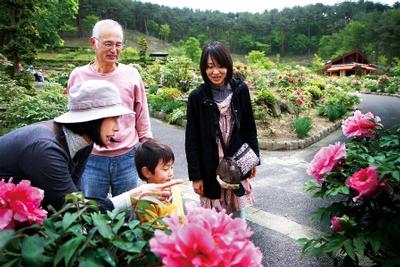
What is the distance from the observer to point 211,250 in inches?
28.0

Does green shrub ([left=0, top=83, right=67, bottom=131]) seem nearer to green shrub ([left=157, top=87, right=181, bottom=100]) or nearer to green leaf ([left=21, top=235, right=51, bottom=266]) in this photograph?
green leaf ([left=21, top=235, right=51, bottom=266])

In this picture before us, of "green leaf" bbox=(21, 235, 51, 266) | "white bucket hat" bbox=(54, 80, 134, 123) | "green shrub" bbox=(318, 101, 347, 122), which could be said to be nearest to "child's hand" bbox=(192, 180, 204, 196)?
"white bucket hat" bbox=(54, 80, 134, 123)

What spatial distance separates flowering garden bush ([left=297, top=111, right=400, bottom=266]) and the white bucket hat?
960 millimetres

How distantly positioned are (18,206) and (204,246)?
1.77ft

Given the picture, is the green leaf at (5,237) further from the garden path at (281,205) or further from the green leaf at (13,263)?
the garden path at (281,205)

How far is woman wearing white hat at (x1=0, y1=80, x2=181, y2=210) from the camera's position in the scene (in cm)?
142

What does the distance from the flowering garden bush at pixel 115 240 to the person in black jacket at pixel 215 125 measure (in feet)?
5.21

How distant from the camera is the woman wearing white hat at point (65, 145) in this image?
4.65ft

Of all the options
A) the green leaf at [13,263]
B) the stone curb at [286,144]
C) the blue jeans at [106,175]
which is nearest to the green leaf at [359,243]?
the green leaf at [13,263]

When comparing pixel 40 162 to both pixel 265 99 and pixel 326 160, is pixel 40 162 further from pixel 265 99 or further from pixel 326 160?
pixel 265 99

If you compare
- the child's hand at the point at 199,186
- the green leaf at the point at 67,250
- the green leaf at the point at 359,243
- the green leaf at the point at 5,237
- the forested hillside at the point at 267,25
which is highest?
the forested hillside at the point at 267,25

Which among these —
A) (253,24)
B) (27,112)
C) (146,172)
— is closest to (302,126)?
(27,112)

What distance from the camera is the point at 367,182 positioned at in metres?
1.42

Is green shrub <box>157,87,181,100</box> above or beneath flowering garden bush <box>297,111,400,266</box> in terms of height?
beneath
